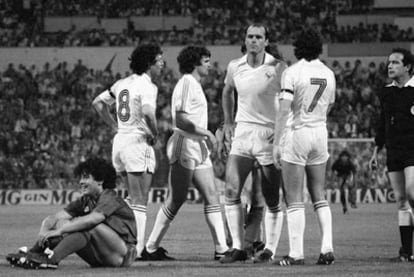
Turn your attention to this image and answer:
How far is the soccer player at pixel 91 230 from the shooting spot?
9.96 metres

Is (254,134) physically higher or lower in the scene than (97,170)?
higher

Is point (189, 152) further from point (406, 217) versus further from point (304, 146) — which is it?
point (406, 217)

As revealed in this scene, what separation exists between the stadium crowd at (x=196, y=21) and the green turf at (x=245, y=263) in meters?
15.8

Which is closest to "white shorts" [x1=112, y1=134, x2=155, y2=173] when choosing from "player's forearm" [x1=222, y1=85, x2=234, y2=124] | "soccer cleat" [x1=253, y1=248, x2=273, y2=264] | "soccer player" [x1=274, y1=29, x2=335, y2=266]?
"player's forearm" [x1=222, y1=85, x2=234, y2=124]

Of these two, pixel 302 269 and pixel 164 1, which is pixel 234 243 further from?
pixel 164 1

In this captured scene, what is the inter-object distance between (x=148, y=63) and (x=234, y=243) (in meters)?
2.49

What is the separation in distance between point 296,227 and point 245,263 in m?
0.88

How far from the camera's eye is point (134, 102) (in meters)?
11.9

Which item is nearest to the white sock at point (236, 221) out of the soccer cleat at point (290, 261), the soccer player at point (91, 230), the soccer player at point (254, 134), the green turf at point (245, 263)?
the soccer player at point (254, 134)

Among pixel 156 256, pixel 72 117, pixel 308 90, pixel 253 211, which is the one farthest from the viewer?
pixel 72 117

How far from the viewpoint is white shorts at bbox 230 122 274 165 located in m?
11.1

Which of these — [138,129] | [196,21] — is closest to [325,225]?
[138,129]

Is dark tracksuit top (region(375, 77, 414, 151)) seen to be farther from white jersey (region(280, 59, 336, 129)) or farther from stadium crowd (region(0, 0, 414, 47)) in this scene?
stadium crowd (region(0, 0, 414, 47))

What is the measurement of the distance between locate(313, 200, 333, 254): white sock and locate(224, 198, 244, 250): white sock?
3.17ft
